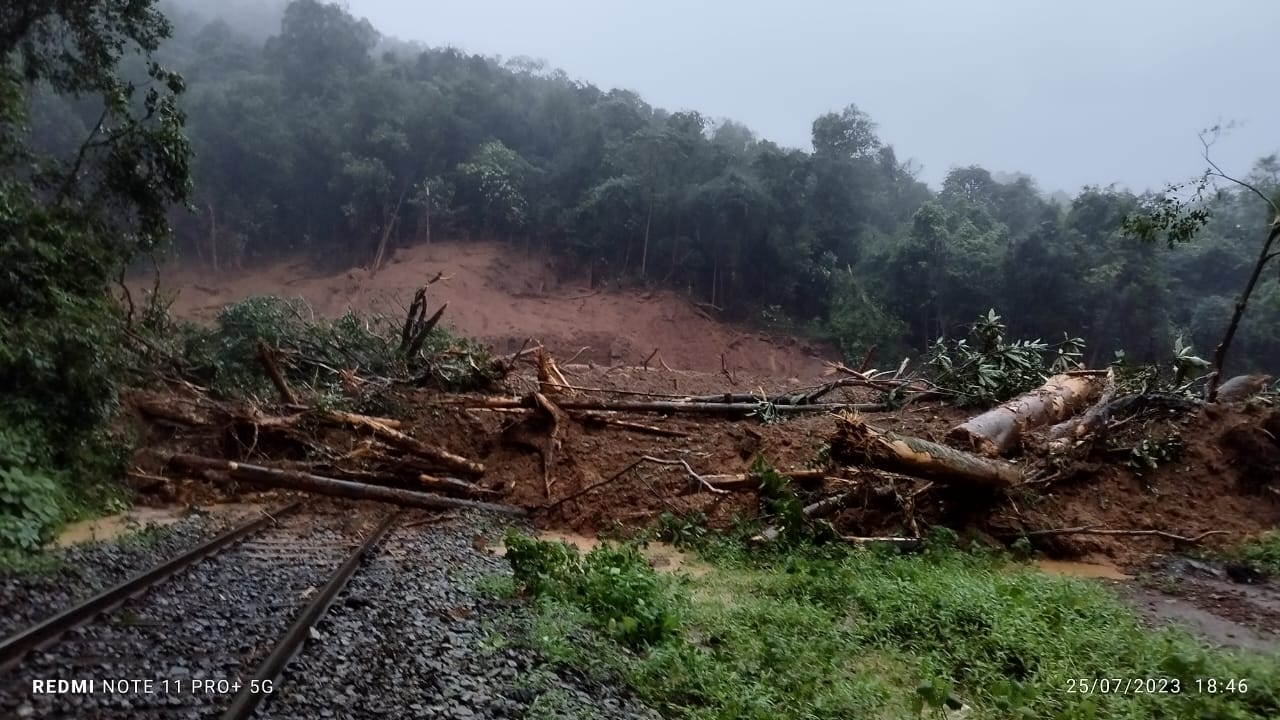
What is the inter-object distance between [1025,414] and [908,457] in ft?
12.1

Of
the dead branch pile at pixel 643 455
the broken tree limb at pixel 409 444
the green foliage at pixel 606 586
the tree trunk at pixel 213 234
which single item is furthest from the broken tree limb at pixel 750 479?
the tree trunk at pixel 213 234

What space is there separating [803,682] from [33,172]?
11.3 metres

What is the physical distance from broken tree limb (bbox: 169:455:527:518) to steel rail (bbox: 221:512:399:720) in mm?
Answer: 2808

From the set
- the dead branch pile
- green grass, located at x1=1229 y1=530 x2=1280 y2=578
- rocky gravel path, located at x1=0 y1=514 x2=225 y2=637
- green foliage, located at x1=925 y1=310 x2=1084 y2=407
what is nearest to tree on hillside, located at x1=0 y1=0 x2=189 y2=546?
rocky gravel path, located at x1=0 y1=514 x2=225 y2=637

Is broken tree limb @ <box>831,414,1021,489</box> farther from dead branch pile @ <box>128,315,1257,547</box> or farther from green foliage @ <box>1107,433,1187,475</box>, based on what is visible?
green foliage @ <box>1107,433,1187,475</box>

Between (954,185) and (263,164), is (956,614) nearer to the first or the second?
(954,185)

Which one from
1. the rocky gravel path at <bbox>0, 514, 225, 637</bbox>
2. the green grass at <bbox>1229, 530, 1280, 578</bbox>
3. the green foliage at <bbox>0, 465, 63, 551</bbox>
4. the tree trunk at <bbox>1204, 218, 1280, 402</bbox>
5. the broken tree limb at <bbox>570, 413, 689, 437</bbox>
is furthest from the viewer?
the broken tree limb at <bbox>570, 413, 689, 437</bbox>

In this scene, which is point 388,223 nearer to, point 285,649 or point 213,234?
point 213,234

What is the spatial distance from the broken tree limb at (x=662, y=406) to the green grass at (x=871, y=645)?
5.25 meters

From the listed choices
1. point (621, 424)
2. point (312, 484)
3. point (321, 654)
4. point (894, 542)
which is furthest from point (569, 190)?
point (321, 654)

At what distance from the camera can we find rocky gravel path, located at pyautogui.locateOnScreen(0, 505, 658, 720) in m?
3.61

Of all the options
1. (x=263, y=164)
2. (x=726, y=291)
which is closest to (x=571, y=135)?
(x=726, y=291)

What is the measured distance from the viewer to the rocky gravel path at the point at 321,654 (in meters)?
3.61

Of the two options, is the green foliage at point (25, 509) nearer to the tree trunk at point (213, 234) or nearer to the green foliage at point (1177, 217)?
the green foliage at point (1177, 217)
